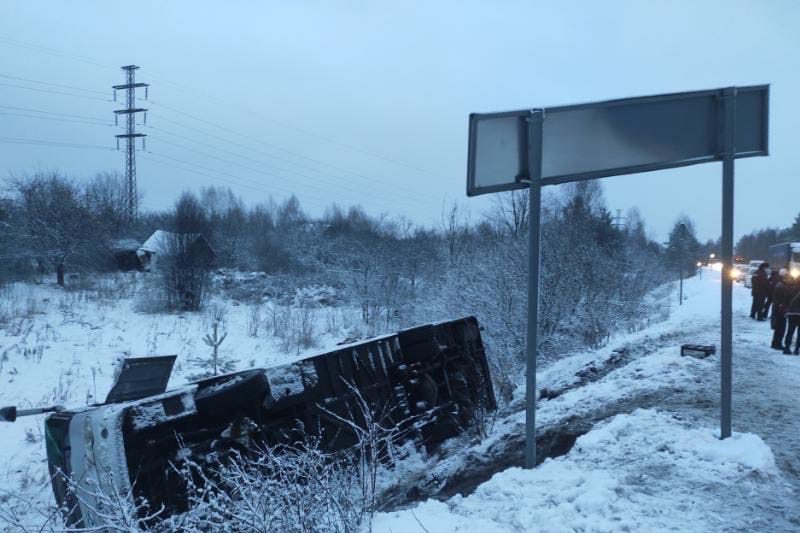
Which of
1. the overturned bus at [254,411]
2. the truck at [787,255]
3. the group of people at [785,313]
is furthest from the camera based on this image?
the truck at [787,255]

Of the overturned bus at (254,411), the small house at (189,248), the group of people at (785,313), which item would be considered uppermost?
the small house at (189,248)

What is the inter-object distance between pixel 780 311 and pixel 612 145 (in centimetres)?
899

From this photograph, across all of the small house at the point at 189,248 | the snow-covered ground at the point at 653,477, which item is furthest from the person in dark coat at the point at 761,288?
the small house at the point at 189,248

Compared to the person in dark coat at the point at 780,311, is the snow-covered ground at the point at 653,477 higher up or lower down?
lower down

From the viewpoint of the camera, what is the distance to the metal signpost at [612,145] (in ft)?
12.6

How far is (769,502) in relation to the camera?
327cm

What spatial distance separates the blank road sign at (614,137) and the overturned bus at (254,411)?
1.85 meters

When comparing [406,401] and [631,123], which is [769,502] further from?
[406,401]

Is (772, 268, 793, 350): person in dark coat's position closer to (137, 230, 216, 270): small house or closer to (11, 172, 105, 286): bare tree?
(137, 230, 216, 270): small house

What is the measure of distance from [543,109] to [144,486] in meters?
4.09

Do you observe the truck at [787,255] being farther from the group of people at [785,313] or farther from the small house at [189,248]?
the small house at [189,248]

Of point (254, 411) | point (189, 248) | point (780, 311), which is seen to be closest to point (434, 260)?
point (189, 248)

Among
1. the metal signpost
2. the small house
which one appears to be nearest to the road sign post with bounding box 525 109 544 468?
the metal signpost

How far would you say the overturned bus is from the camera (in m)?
4.28
